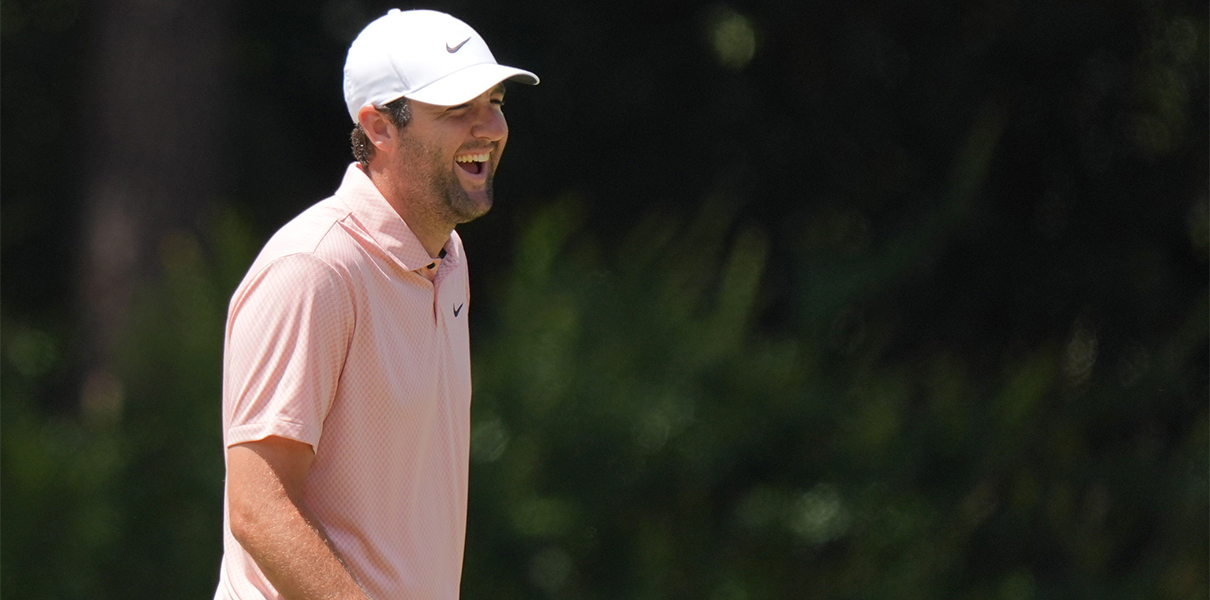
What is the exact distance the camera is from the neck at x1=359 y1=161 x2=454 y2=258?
2580mm

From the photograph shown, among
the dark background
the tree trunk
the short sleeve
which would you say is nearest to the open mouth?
the short sleeve

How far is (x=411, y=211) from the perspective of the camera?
259 centimetres

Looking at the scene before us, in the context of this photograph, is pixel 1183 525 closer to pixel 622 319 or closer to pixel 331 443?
pixel 622 319

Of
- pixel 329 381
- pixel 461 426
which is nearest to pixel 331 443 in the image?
pixel 329 381

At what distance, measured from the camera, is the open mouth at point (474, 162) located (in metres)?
2.61

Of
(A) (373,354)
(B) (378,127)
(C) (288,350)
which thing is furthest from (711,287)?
(C) (288,350)

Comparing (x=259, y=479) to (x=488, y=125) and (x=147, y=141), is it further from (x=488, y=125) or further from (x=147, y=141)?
(x=147, y=141)

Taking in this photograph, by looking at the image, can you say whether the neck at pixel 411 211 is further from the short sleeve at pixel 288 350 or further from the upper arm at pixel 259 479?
the upper arm at pixel 259 479

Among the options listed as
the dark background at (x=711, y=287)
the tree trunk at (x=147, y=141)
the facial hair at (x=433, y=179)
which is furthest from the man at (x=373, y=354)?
the tree trunk at (x=147, y=141)

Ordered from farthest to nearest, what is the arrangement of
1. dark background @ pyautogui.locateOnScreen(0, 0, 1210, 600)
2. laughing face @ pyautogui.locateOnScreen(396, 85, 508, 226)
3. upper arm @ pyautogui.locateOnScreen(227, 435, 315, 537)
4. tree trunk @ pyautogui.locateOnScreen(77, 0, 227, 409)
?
tree trunk @ pyautogui.locateOnScreen(77, 0, 227, 409) → dark background @ pyautogui.locateOnScreen(0, 0, 1210, 600) → laughing face @ pyautogui.locateOnScreen(396, 85, 508, 226) → upper arm @ pyautogui.locateOnScreen(227, 435, 315, 537)

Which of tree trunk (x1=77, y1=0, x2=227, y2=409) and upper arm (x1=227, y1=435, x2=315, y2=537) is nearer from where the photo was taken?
upper arm (x1=227, y1=435, x2=315, y2=537)

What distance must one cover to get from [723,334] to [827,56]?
77.9 inches

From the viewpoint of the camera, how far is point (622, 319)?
6746 millimetres

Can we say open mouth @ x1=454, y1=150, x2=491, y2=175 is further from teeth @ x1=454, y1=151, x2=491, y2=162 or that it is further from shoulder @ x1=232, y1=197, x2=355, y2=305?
shoulder @ x1=232, y1=197, x2=355, y2=305
